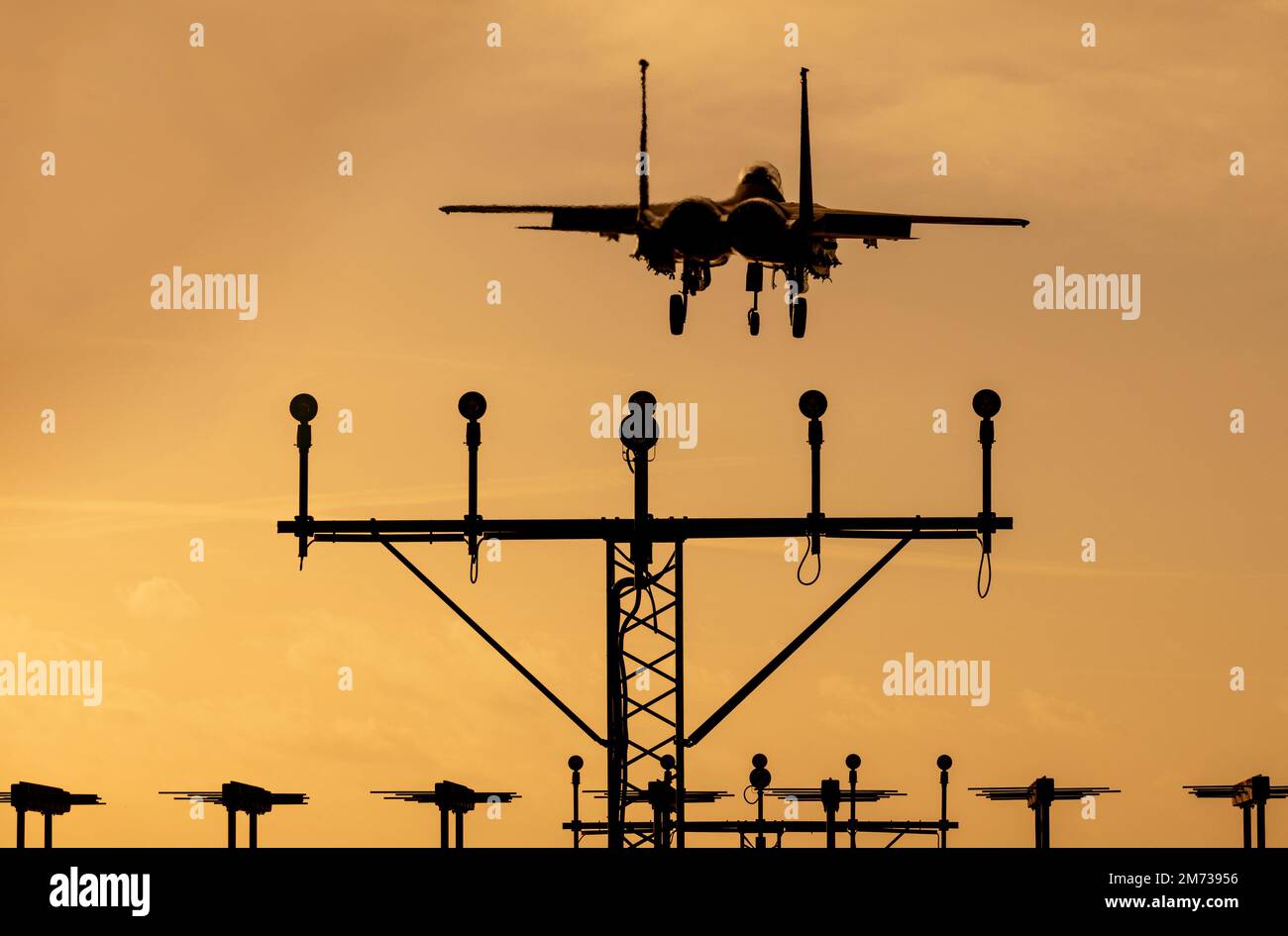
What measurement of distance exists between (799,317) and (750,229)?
5340 mm

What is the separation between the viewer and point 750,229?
61312mm

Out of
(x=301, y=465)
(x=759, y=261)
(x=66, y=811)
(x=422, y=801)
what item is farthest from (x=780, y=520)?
(x=759, y=261)

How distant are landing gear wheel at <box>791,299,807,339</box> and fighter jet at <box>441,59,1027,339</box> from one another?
0.02 m

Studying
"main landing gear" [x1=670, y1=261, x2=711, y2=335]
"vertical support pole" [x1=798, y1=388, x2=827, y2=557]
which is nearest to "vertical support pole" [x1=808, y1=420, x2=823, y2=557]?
"vertical support pole" [x1=798, y1=388, x2=827, y2=557]

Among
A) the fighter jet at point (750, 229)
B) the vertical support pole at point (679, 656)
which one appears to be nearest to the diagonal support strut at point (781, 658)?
the vertical support pole at point (679, 656)

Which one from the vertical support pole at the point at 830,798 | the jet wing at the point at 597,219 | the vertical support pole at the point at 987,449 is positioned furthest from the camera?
the jet wing at the point at 597,219

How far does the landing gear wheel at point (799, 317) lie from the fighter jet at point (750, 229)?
0.07ft

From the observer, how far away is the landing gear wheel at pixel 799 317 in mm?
65500

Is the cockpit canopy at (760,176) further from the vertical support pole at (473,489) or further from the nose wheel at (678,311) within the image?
the vertical support pole at (473,489)

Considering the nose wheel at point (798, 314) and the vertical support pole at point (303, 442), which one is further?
the nose wheel at point (798, 314)

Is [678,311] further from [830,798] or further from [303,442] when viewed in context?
[303,442]

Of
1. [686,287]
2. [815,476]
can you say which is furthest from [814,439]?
[686,287]
